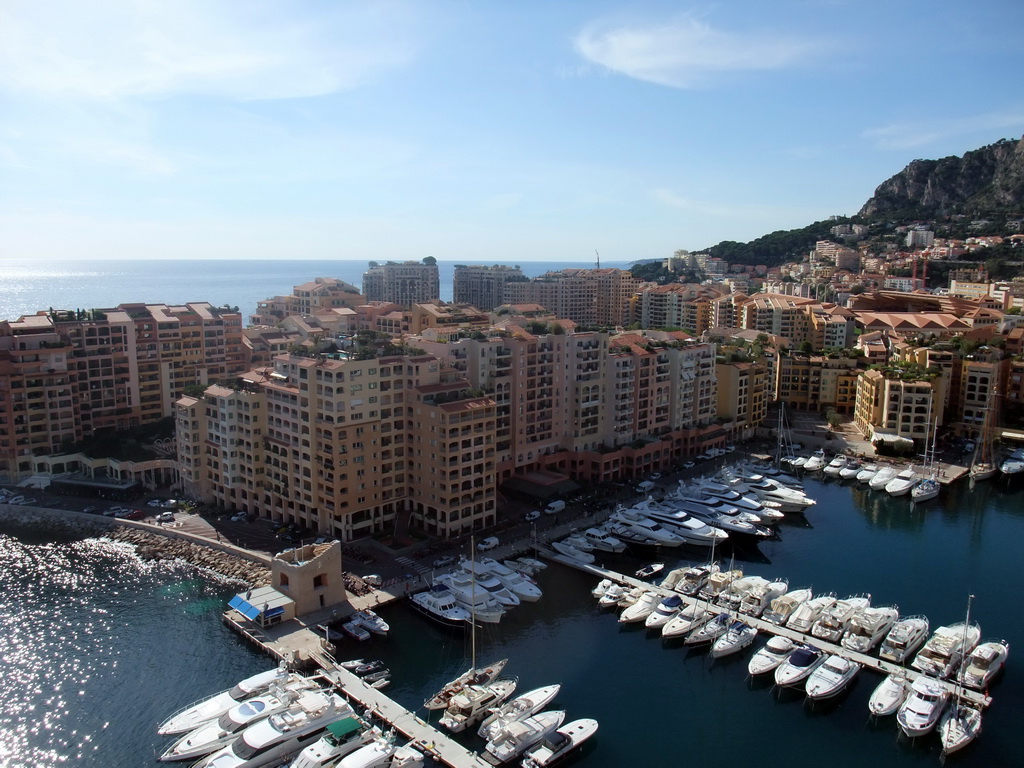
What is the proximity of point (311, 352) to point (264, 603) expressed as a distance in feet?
57.4

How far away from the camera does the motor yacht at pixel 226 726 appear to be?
30719 millimetres

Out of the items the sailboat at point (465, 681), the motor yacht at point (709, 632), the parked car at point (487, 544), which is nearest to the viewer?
the sailboat at point (465, 681)

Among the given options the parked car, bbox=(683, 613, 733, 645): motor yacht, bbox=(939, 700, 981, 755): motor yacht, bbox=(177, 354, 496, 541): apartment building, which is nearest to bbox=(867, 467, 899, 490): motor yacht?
bbox=(683, 613, 733, 645): motor yacht

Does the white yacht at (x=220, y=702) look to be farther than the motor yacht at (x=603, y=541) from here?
No

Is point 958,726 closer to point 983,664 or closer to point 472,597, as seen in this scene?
point 983,664

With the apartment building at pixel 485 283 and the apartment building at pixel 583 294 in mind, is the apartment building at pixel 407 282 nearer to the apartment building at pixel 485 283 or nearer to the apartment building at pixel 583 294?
the apartment building at pixel 485 283

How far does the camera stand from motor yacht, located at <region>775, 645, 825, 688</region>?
36188 mm

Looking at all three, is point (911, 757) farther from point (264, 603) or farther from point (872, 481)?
point (872, 481)

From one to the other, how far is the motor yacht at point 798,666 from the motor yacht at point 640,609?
752 cm

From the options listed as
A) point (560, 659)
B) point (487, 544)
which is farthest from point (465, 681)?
point (487, 544)

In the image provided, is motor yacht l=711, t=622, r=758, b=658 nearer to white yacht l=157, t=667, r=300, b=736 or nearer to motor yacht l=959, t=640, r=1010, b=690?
motor yacht l=959, t=640, r=1010, b=690

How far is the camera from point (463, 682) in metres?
34.9

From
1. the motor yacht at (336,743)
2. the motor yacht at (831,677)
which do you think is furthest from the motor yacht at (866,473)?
the motor yacht at (336,743)

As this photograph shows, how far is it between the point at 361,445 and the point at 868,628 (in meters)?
29.9
